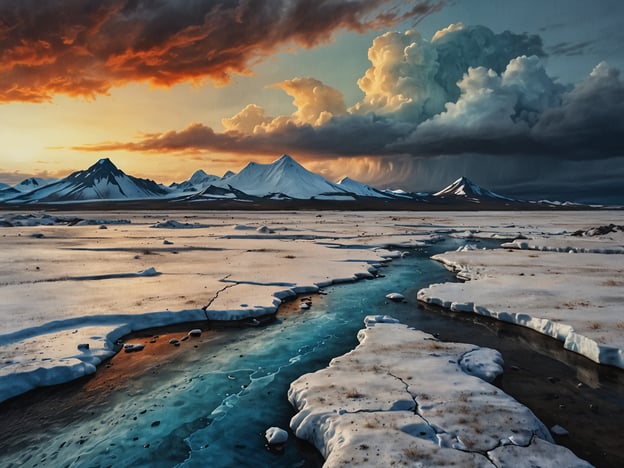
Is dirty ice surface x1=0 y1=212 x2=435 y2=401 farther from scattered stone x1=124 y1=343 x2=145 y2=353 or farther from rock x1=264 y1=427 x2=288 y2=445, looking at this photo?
rock x1=264 y1=427 x2=288 y2=445

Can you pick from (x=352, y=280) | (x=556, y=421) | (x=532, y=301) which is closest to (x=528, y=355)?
(x=556, y=421)

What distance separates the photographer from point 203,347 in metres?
13.3

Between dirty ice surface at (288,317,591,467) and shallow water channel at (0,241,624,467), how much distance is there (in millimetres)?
640

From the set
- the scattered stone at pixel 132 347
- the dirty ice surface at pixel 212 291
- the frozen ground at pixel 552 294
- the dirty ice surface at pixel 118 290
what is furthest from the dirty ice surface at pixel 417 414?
the dirty ice surface at pixel 118 290

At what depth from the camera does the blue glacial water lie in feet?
25.6

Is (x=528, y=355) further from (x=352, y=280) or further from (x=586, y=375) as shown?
(x=352, y=280)

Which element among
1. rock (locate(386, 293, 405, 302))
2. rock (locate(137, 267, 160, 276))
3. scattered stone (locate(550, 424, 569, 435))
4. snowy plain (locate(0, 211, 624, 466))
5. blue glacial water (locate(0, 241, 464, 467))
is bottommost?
blue glacial water (locate(0, 241, 464, 467))

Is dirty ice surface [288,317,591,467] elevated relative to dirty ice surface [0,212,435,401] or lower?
lower

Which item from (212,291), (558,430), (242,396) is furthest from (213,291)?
(558,430)

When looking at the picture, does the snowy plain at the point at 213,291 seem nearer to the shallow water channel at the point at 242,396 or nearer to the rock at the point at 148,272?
the rock at the point at 148,272

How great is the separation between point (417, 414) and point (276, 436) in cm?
306

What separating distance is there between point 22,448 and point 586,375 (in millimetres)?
14102

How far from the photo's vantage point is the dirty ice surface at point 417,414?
6.95m

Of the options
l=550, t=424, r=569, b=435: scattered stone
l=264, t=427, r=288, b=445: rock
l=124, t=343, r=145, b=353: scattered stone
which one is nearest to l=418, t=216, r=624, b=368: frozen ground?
l=550, t=424, r=569, b=435: scattered stone
